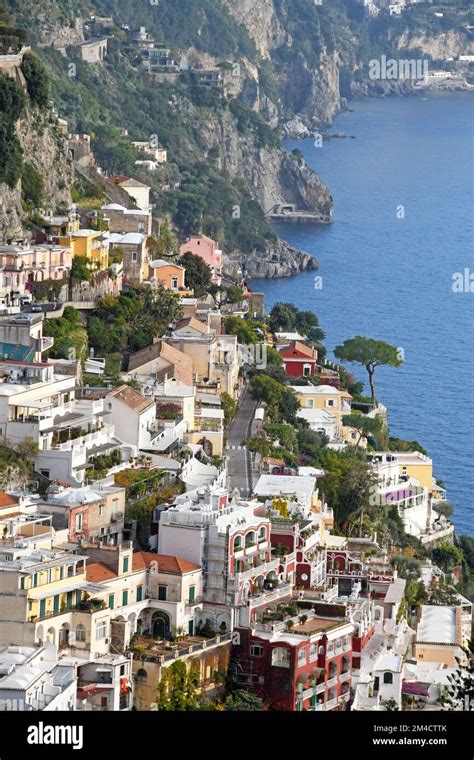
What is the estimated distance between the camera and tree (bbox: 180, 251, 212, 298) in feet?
200

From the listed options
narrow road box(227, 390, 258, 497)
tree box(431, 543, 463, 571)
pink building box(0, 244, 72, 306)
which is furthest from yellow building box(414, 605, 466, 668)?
pink building box(0, 244, 72, 306)

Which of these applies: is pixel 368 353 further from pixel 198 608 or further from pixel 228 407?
pixel 198 608

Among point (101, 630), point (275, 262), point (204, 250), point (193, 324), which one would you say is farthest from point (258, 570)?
A: point (275, 262)

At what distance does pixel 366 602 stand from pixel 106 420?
6.76 meters

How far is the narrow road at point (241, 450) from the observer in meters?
42.2

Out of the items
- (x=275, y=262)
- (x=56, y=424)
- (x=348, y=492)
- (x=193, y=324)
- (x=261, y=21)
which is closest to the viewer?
(x=56, y=424)

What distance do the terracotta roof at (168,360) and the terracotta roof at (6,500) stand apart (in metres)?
11.1

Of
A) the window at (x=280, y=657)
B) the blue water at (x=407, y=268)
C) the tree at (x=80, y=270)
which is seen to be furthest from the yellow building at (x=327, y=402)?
the window at (x=280, y=657)

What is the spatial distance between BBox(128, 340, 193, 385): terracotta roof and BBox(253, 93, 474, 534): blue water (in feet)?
43.9

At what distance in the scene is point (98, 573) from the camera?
112 ft

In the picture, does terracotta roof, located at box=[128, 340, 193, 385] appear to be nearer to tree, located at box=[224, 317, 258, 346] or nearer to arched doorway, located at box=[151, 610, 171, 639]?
tree, located at box=[224, 317, 258, 346]

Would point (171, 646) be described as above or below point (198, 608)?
below

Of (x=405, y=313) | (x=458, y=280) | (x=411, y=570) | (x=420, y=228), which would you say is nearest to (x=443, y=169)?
(x=420, y=228)

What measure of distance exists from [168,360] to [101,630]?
51.9 ft
